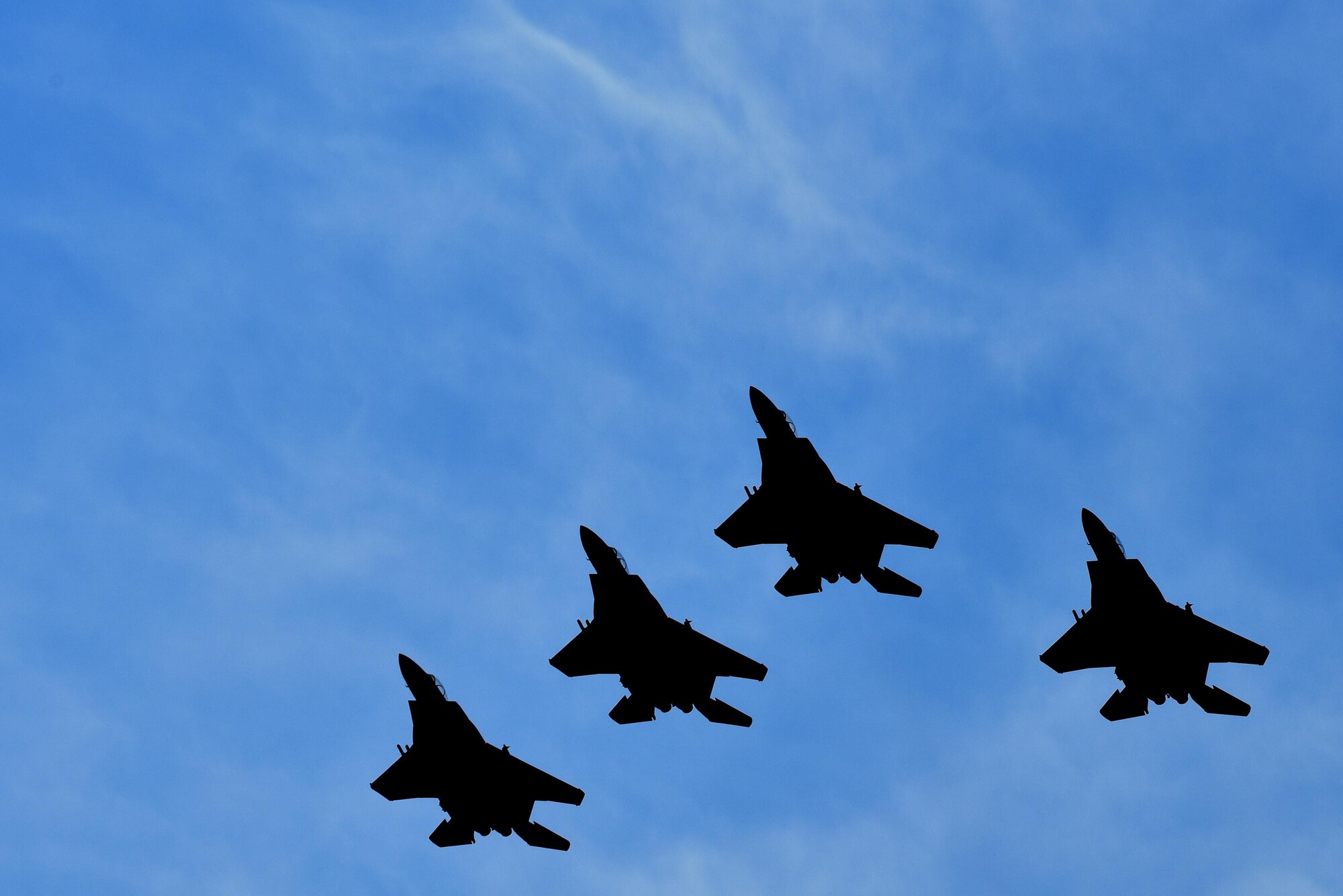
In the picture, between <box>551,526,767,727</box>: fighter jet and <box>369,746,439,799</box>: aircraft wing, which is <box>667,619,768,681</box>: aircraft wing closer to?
<box>551,526,767,727</box>: fighter jet

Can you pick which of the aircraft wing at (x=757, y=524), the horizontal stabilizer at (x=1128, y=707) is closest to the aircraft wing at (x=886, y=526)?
the aircraft wing at (x=757, y=524)

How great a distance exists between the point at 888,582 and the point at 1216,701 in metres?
13.9

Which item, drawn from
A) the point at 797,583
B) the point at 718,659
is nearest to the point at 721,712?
the point at 718,659

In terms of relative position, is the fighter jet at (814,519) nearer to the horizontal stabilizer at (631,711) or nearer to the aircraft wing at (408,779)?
the horizontal stabilizer at (631,711)

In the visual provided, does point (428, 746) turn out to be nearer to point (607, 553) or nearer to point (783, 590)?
point (607, 553)

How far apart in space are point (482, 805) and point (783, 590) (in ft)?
51.2

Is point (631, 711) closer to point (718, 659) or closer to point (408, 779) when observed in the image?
point (718, 659)

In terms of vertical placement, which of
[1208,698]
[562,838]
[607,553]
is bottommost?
[562,838]

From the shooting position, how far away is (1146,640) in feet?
177

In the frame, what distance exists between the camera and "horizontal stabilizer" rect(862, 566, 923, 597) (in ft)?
188

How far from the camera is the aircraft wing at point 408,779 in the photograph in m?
53.7

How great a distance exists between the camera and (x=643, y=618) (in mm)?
54062

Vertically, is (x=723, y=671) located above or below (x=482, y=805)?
above

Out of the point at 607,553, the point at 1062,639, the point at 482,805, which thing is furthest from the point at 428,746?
the point at 1062,639
